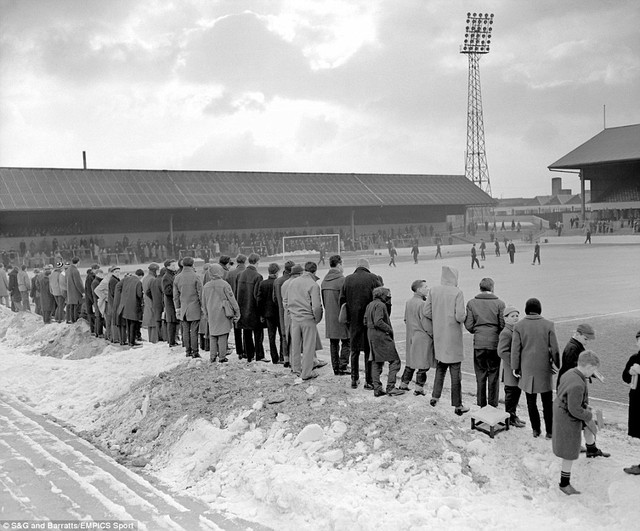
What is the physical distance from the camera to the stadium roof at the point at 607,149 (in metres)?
60.8

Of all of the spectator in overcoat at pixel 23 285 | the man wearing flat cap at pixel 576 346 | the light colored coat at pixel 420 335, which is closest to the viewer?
the man wearing flat cap at pixel 576 346

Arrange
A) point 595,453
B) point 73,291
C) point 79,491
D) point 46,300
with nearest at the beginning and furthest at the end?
point 595,453 → point 79,491 → point 73,291 → point 46,300

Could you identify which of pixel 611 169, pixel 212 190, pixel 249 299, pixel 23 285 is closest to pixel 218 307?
pixel 249 299

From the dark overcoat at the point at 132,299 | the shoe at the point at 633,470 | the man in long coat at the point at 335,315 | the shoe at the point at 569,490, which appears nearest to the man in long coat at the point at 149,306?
the dark overcoat at the point at 132,299

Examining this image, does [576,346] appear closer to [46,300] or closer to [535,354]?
[535,354]

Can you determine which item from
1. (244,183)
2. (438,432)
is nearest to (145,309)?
(438,432)

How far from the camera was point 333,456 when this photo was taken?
6.82 metres

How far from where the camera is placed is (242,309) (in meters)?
11.0

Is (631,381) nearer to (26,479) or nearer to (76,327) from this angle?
(26,479)

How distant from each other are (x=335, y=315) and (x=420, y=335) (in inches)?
63.4

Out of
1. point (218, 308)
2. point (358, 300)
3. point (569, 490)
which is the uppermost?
point (358, 300)

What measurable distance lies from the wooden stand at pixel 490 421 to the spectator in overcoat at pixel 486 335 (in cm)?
65

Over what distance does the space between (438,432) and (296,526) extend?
193 cm

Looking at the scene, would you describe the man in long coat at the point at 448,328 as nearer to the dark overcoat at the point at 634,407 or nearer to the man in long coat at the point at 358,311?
the man in long coat at the point at 358,311
